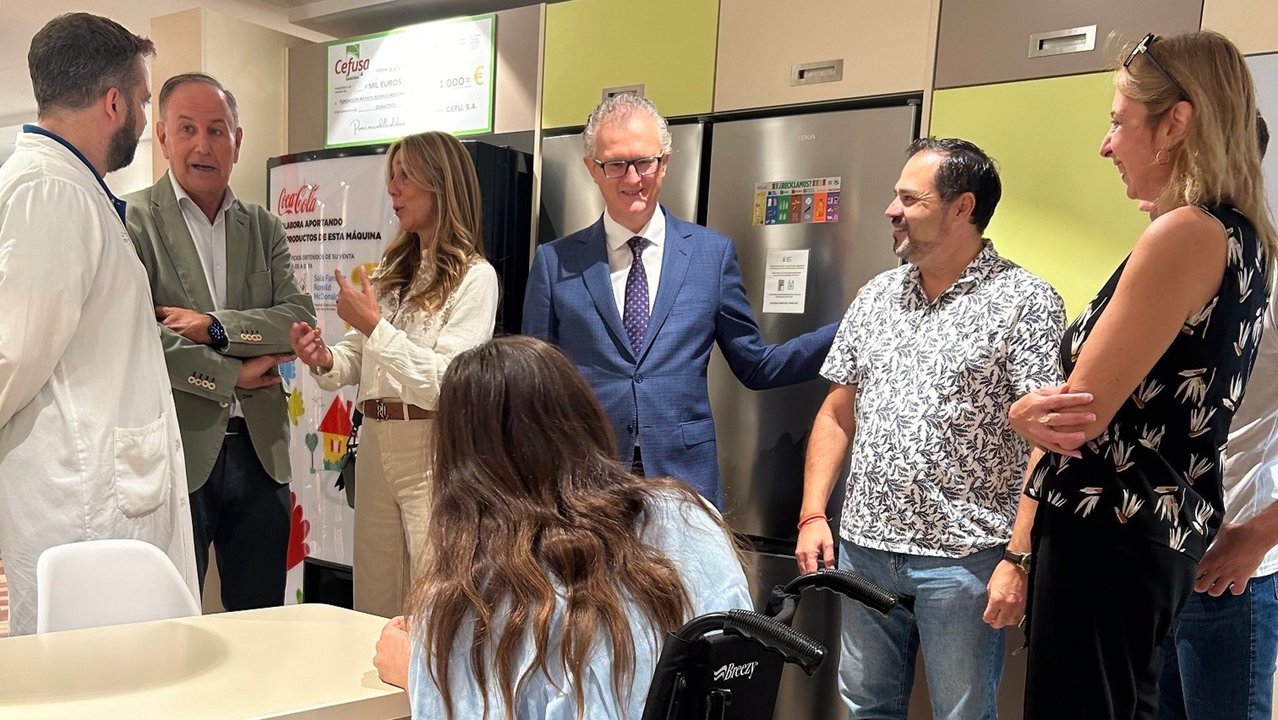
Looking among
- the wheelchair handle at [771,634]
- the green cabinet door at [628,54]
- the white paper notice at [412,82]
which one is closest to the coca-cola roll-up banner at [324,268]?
the white paper notice at [412,82]

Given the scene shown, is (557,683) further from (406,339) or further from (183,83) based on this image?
(183,83)

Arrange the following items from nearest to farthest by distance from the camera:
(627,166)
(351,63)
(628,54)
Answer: (627,166) → (628,54) → (351,63)

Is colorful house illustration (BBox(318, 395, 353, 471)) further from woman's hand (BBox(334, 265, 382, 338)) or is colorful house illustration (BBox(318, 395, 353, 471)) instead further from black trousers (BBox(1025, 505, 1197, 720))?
black trousers (BBox(1025, 505, 1197, 720))

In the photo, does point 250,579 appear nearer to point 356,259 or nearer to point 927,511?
point 356,259

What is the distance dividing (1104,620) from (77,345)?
1.85 metres

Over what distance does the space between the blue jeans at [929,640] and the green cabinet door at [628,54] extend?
1.62 m

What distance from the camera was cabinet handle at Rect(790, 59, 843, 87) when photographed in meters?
2.83

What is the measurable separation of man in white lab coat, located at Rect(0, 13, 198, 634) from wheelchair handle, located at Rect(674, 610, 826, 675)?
4.77 feet

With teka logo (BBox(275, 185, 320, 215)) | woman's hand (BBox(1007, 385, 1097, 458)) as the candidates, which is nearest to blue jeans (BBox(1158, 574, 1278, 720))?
woman's hand (BBox(1007, 385, 1097, 458))

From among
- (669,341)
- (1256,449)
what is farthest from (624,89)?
(1256,449)

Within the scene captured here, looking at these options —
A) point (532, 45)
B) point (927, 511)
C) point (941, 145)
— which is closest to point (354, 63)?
point (532, 45)

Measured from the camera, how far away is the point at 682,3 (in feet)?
10.2

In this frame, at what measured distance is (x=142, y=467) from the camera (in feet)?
6.47

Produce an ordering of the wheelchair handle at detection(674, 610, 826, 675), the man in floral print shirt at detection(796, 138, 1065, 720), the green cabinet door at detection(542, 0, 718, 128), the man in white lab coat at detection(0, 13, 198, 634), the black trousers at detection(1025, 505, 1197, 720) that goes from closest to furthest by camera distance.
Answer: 1. the wheelchair handle at detection(674, 610, 826, 675)
2. the black trousers at detection(1025, 505, 1197, 720)
3. the man in white lab coat at detection(0, 13, 198, 634)
4. the man in floral print shirt at detection(796, 138, 1065, 720)
5. the green cabinet door at detection(542, 0, 718, 128)
